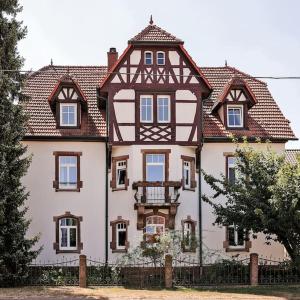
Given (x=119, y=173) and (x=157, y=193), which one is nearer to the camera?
(x=157, y=193)

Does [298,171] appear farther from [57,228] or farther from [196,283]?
[57,228]

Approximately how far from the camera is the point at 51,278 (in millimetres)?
29266

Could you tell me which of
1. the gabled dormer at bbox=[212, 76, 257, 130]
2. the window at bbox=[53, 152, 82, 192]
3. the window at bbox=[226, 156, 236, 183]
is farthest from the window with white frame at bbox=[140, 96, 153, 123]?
the window at bbox=[226, 156, 236, 183]

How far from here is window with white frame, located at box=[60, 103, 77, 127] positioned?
116 ft

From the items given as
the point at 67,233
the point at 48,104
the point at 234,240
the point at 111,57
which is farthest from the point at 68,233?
the point at 111,57

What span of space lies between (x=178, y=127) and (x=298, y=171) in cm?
803

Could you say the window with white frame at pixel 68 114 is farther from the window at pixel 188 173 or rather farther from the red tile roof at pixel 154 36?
the window at pixel 188 173

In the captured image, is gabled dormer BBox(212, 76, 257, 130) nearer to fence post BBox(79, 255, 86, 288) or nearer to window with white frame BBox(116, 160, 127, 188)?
window with white frame BBox(116, 160, 127, 188)

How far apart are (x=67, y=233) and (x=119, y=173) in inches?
161

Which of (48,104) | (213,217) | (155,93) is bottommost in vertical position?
(213,217)

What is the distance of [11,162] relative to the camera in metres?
28.6


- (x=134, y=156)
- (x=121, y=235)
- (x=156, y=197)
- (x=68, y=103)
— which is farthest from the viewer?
(x=68, y=103)

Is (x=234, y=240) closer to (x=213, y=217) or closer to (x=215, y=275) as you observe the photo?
(x=213, y=217)

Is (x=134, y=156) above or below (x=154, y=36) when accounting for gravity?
below
